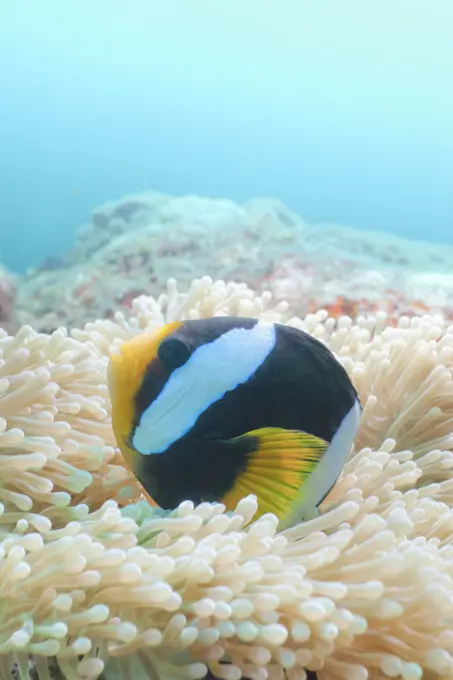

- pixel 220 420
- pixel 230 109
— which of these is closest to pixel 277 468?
pixel 220 420

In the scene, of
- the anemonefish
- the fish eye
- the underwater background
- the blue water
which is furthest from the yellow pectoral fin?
the blue water

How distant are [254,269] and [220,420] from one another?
197cm

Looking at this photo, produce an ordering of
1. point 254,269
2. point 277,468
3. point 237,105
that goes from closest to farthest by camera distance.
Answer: point 277,468, point 254,269, point 237,105

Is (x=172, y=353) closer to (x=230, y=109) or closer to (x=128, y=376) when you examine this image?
Result: (x=128, y=376)

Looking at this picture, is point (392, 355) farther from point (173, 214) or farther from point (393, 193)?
point (393, 193)

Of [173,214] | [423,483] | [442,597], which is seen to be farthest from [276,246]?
[442,597]

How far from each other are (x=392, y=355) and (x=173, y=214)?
3.24 metres

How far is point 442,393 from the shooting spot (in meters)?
1.05

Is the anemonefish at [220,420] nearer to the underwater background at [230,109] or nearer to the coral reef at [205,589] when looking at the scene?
the coral reef at [205,589]

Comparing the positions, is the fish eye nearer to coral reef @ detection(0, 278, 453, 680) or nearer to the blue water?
coral reef @ detection(0, 278, 453, 680)

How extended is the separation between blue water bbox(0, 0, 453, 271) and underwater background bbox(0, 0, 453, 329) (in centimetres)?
7

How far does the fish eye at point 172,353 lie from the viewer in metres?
0.72

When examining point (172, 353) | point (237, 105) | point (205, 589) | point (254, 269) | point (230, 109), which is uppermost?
point (172, 353)

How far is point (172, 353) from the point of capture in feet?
2.37
